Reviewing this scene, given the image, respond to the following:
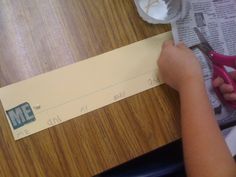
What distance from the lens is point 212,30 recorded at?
0.60 m

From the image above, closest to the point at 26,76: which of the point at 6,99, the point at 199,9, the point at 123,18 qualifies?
the point at 6,99

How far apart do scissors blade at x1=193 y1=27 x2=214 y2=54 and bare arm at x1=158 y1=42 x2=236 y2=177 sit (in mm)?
30

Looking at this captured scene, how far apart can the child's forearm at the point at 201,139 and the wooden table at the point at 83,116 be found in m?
0.03

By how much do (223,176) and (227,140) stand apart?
0.33ft

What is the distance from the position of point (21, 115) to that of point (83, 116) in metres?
0.09

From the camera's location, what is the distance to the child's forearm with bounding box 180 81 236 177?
0.52m

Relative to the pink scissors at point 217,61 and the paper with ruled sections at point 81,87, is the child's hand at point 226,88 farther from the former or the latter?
the paper with ruled sections at point 81,87

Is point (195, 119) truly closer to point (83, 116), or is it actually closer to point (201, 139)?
point (201, 139)

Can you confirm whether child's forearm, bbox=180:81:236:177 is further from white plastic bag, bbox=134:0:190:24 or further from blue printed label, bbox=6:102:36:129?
blue printed label, bbox=6:102:36:129

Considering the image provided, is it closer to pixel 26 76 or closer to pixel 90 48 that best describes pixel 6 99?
pixel 26 76

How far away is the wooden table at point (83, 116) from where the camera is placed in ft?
1.66

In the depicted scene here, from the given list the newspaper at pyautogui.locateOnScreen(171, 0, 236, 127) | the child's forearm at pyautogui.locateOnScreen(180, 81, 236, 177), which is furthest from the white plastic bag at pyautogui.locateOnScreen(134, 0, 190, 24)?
the child's forearm at pyautogui.locateOnScreen(180, 81, 236, 177)

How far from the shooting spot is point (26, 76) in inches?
20.2

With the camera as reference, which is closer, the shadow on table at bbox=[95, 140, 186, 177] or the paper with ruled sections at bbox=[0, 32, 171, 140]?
the paper with ruled sections at bbox=[0, 32, 171, 140]
